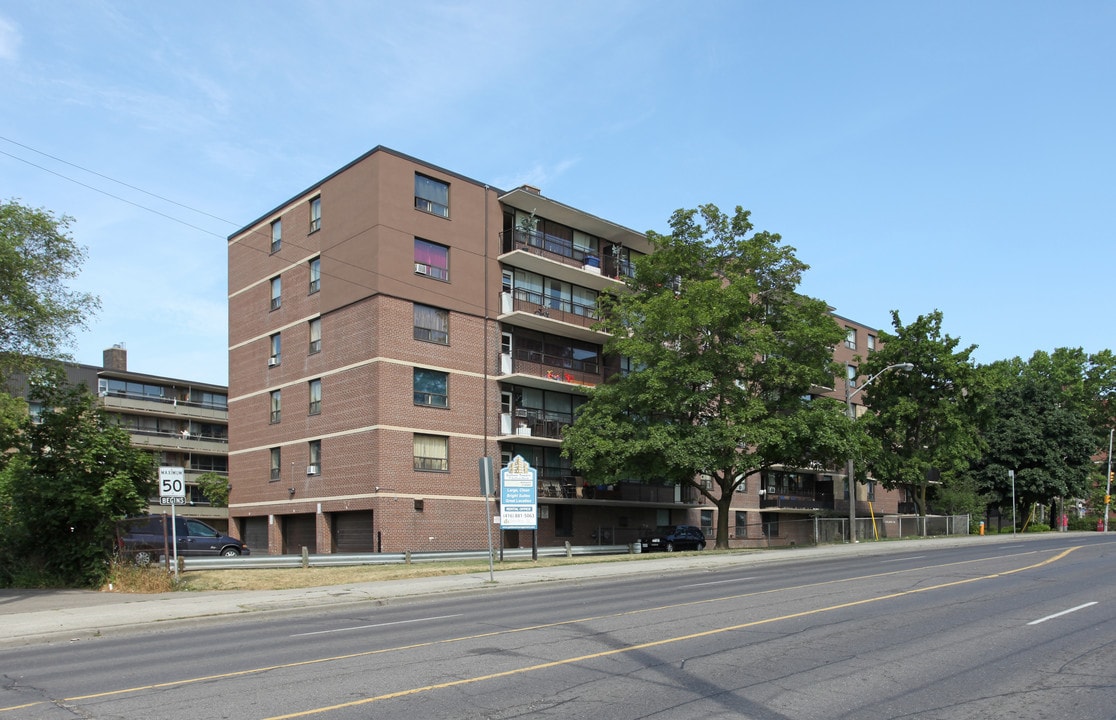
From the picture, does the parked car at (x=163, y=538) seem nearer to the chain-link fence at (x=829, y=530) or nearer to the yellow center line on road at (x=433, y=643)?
the yellow center line on road at (x=433, y=643)

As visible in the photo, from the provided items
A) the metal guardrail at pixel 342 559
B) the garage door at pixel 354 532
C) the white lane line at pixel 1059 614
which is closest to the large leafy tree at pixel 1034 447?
the metal guardrail at pixel 342 559

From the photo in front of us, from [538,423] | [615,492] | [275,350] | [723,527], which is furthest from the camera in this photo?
[615,492]

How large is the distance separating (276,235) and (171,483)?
2545 centimetres

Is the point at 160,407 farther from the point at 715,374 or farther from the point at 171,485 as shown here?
the point at 171,485

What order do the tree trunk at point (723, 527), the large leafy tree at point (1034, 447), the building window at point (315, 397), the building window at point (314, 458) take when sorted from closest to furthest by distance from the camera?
the tree trunk at point (723, 527), the building window at point (314, 458), the building window at point (315, 397), the large leafy tree at point (1034, 447)

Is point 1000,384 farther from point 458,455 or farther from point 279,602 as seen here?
point 279,602

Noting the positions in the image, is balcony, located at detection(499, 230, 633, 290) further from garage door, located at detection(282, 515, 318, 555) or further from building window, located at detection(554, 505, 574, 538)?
garage door, located at detection(282, 515, 318, 555)

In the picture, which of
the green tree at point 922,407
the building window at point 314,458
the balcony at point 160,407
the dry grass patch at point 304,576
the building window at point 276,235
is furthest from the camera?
the balcony at point 160,407

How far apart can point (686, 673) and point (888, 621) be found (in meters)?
5.08

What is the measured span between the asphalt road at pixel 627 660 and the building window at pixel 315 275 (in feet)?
82.7

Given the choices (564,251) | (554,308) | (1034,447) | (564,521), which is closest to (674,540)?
(564,521)

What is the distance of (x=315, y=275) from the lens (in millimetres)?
41406

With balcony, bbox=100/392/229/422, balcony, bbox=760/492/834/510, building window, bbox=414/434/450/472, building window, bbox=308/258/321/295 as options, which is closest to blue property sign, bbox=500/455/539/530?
building window, bbox=414/434/450/472

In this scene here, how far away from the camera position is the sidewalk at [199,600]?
50.0ft
